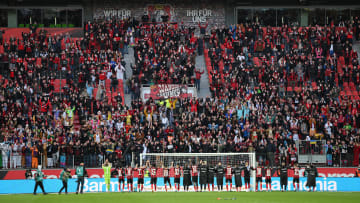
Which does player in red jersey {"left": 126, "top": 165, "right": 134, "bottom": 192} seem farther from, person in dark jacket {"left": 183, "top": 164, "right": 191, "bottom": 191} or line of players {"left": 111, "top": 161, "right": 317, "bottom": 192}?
person in dark jacket {"left": 183, "top": 164, "right": 191, "bottom": 191}

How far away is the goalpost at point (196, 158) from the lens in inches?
1262

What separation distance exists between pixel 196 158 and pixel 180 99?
269 inches

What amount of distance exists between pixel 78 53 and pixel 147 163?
14798 millimetres

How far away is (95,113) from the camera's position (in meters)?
37.5

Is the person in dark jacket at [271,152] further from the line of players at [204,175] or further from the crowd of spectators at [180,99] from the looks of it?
the line of players at [204,175]

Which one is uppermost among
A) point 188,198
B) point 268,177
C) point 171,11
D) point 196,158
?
point 171,11

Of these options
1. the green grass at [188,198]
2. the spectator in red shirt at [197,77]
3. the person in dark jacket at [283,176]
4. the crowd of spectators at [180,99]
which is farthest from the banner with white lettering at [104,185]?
the spectator in red shirt at [197,77]

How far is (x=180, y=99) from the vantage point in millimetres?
38750

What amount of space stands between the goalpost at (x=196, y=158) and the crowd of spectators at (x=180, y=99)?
4.08 feet

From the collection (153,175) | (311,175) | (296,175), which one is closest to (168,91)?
(153,175)

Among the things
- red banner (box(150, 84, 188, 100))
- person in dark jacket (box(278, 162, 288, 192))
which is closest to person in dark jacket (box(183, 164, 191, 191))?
person in dark jacket (box(278, 162, 288, 192))

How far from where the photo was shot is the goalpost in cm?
3206

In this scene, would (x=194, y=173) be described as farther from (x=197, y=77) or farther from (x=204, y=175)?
(x=197, y=77)
